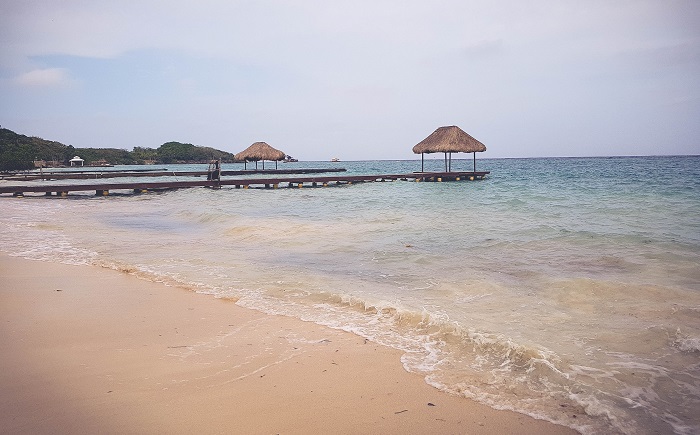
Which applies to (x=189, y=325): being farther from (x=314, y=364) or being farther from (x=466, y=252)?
(x=466, y=252)

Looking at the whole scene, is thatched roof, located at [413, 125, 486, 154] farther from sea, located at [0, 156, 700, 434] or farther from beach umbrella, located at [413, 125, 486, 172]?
sea, located at [0, 156, 700, 434]

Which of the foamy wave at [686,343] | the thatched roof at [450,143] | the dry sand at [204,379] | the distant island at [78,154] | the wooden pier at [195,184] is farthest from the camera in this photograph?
the distant island at [78,154]

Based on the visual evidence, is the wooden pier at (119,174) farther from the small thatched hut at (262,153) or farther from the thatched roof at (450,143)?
the thatched roof at (450,143)

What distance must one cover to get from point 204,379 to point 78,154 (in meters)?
97.6

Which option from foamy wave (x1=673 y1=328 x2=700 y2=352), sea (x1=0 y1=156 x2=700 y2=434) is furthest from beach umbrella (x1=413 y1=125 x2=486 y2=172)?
foamy wave (x1=673 y1=328 x2=700 y2=352)

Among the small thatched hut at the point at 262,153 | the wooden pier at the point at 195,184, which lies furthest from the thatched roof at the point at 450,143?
the small thatched hut at the point at 262,153

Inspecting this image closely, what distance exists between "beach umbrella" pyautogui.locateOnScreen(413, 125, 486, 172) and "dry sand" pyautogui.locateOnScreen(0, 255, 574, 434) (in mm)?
27035

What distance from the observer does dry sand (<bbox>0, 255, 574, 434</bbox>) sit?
82.0 inches

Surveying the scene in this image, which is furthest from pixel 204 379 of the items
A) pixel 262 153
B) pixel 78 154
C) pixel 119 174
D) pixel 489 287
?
pixel 78 154

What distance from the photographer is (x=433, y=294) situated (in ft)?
15.0

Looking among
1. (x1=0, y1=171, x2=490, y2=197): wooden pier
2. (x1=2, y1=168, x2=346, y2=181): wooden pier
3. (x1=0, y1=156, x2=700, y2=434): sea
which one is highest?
(x1=2, y1=168, x2=346, y2=181): wooden pier

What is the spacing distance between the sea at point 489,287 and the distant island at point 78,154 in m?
51.1

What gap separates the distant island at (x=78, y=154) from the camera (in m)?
53.8

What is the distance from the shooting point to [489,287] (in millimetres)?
4848
